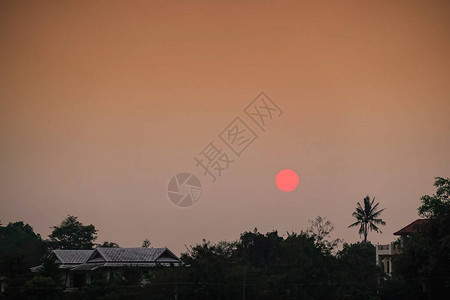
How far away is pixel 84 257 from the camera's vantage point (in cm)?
5819

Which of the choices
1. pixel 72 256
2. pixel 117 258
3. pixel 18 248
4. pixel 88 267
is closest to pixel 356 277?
pixel 117 258

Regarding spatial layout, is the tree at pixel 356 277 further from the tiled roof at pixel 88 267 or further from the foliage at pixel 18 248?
the foliage at pixel 18 248

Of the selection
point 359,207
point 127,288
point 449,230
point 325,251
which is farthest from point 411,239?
point 359,207

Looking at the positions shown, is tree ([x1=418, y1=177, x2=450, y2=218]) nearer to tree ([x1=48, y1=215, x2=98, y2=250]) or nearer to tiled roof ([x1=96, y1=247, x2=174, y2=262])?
tiled roof ([x1=96, y1=247, x2=174, y2=262])

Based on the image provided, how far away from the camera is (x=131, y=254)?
54344 mm

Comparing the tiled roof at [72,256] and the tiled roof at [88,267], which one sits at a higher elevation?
the tiled roof at [72,256]

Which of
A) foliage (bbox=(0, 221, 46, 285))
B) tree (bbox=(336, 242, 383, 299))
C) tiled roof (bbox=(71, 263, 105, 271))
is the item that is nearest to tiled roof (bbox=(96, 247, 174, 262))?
tiled roof (bbox=(71, 263, 105, 271))

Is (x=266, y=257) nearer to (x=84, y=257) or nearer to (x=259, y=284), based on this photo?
(x=84, y=257)

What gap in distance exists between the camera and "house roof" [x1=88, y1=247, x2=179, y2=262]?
2092 inches

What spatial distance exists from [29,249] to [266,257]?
36.3 meters

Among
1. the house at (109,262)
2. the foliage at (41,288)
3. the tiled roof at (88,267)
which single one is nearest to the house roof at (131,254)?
the house at (109,262)

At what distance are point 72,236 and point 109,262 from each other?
128 feet

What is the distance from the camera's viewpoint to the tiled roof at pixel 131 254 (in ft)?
174

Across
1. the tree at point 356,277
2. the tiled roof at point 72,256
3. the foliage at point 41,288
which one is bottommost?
the foliage at point 41,288
